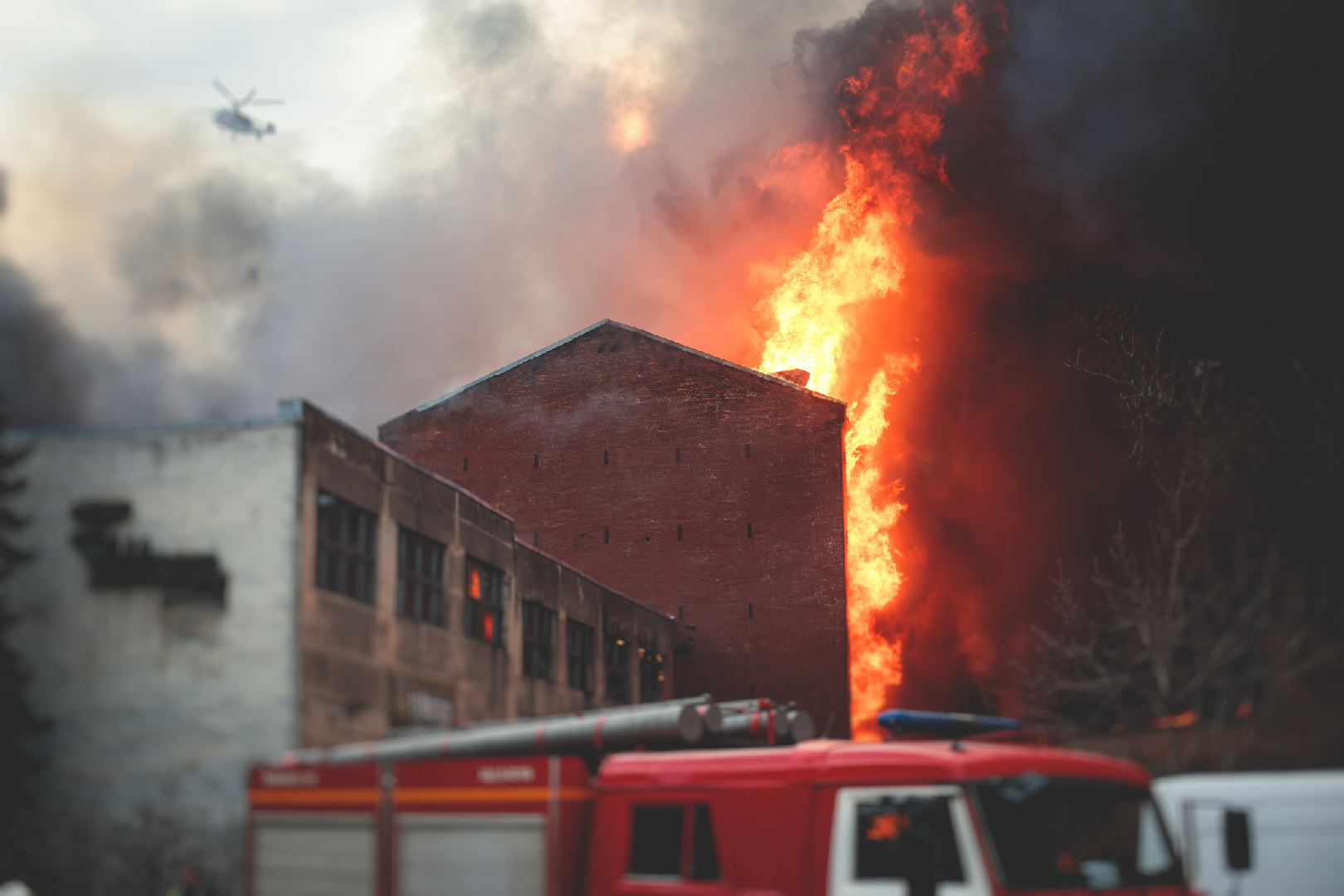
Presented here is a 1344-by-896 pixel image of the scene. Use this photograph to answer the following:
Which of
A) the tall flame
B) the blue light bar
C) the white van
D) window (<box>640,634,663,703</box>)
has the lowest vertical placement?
the white van

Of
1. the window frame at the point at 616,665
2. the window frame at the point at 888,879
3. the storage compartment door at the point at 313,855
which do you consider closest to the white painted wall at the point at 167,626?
the storage compartment door at the point at 313,855

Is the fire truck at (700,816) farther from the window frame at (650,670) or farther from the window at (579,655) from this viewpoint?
A: the window frame at (650,670)

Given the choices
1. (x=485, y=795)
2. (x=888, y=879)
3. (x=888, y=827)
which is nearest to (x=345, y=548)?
(x=485, y=795)

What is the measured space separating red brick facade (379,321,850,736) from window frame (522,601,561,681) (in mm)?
9007

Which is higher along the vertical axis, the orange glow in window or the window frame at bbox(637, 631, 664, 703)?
the window frame at bbox(637, 631, 664, 703)

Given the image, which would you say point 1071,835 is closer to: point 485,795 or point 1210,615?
point 485,795

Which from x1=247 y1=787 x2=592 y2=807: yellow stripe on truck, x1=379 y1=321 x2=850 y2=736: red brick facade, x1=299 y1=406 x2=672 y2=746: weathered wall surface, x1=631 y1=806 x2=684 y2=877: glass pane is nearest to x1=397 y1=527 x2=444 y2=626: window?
x1=299 y1=406 x2=672 y2=746: weathered wall surface

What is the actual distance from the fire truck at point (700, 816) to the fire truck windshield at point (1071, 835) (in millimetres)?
12

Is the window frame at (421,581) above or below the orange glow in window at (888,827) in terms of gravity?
above

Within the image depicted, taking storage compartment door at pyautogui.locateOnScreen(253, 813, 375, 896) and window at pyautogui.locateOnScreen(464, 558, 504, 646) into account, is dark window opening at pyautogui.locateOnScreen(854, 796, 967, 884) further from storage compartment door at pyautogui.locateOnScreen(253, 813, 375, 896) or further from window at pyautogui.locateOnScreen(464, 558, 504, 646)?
window at pyautogui.locateOnScreen(464, 558, 504, 646)

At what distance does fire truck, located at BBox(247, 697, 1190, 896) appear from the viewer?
848cm

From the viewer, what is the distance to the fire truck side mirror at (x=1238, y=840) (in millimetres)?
8525

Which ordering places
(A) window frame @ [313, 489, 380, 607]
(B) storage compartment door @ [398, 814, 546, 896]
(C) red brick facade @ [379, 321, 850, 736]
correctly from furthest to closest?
(C) red brick facade @ [379, 321, 850, 736]
(A) window frame @ [313, 489, 380, 607]
(B) storage compartment door @ [398, 814, 546, 896]

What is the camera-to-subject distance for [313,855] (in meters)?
11.0
